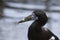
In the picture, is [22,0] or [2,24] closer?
[2,24]

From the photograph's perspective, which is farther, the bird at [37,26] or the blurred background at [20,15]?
the blurred background at [20,15]

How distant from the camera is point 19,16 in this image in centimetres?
621

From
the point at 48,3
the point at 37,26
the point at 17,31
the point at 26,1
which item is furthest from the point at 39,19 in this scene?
the point at 26,1

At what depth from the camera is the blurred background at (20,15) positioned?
17.4 feet

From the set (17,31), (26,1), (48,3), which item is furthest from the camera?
(26,1)

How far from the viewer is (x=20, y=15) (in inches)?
247

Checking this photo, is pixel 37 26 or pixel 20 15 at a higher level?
pixel 37 26

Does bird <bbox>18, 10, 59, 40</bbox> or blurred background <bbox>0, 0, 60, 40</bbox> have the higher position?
bird <bbox>18, 10, 59, 40</bbox>

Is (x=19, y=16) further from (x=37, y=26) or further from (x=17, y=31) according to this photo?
(x=37, y=26)

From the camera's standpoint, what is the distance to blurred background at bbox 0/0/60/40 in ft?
17.4

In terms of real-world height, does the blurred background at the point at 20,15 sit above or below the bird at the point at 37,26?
below

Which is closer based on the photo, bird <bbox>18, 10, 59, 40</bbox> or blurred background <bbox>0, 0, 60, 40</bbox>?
→ bird <bbox>18, 10, 59, 40</bbox>

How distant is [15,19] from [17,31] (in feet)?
2.15

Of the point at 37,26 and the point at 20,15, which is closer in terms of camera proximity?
the point at 37,26
